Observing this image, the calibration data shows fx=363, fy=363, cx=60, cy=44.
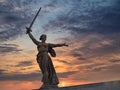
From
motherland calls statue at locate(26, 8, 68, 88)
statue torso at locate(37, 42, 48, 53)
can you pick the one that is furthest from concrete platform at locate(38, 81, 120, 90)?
statue torso at locate(37, 42, 48, 53)

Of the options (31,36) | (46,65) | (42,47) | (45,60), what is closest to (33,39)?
(31,36)

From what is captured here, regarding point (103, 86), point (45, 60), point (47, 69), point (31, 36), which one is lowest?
point (103, 86)

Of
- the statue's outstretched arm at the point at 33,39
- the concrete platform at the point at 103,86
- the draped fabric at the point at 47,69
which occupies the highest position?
the statue's outstretched arm at the point at 33,39

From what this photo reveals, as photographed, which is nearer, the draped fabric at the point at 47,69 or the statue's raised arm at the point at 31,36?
the draped fabric at the point at 47,69

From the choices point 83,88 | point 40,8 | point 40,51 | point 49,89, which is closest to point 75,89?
point 83,88

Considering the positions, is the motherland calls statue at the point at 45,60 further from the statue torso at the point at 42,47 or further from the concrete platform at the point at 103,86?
the concrete platform at the point at 103,86

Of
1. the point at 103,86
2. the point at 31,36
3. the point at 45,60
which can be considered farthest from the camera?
the point at 31,36

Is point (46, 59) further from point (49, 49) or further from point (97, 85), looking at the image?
point (97, 85)

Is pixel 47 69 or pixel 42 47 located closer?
pixel 42 47

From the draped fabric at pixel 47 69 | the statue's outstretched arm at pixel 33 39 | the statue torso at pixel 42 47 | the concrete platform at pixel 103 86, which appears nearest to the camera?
the concrete platform at pixel 103 86

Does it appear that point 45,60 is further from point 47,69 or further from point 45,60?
point 47,69

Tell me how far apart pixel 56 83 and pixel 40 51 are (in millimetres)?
2101

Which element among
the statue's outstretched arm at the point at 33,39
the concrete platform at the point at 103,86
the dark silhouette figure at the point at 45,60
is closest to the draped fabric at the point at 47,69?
the dark silhouette figure at the point at 45,60

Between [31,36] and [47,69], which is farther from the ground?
[31,36]
